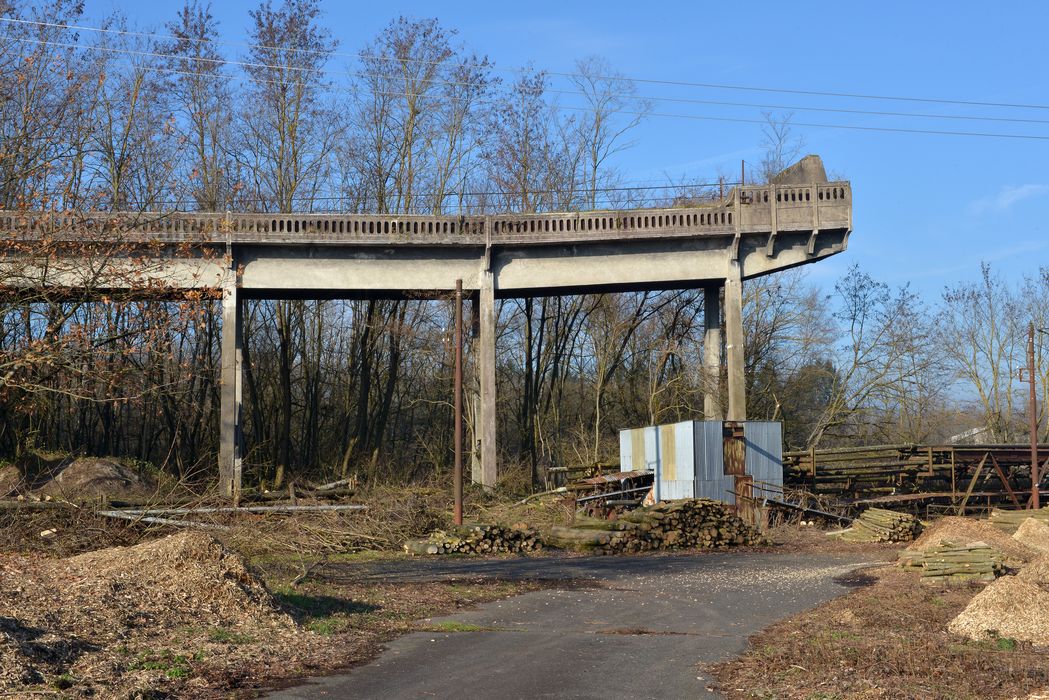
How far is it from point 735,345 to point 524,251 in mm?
7484

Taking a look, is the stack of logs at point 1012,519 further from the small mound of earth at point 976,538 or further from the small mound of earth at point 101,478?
the small mound of earth at point 101,478

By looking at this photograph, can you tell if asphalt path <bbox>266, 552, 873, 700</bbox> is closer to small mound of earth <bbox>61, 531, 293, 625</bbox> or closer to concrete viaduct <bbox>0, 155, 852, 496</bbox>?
small mound of earth <bbox>61, 531, 293, 625</bbox>

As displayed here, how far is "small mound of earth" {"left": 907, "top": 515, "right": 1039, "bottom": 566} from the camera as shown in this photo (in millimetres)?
20828

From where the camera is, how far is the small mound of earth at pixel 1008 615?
1179 cm

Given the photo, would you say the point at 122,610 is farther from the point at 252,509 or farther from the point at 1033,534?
the point at 1033,534

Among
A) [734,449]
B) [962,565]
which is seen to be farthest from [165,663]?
[734,449]

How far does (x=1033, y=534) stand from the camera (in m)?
23.8

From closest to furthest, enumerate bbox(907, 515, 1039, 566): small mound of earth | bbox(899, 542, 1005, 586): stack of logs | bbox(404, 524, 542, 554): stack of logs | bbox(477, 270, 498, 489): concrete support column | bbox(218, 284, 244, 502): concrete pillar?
bbox(899, 542, 1005, 586): stack of logs, bbox(907, 515, 1039, 566): small mound of earth, bbox(404, 524, 542, 554): stack of logs, bbox(218, 284, 244, 502): concrete pillar, bbox(477, 270, 498, 489): concrete support column

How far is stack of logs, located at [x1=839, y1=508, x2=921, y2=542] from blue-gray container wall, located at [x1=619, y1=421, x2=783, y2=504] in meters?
2.51

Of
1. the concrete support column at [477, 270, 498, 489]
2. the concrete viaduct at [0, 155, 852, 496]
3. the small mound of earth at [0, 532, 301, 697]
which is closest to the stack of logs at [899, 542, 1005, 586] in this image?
the small mound of earth at [0, 532, 301, 697]

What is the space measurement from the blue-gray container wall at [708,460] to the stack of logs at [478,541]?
18.0 ft

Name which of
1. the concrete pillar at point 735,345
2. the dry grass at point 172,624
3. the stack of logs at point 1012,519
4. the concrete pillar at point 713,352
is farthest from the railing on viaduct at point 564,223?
the dry grass at point 172,624

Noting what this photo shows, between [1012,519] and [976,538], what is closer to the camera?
[976,538]

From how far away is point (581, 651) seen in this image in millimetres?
11391
